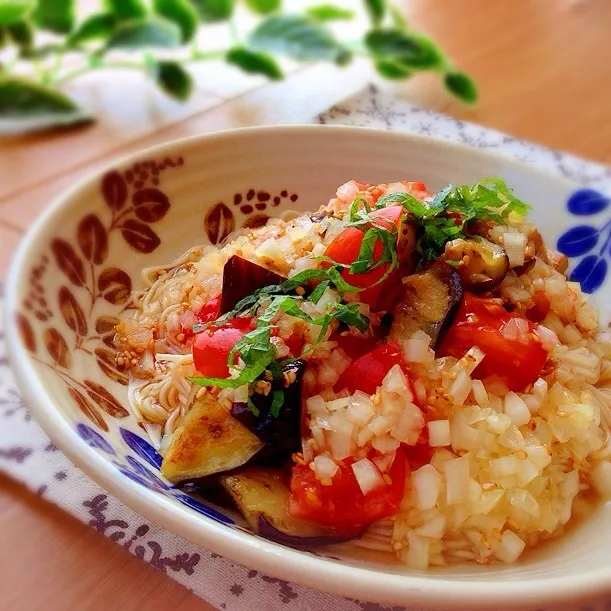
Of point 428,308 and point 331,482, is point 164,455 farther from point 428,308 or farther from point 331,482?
point 428,308

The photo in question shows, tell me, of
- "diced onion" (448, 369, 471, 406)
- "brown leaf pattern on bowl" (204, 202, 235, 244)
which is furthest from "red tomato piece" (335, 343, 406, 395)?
"brown leaf pattern on bowl" (204, 202, 235, 244)

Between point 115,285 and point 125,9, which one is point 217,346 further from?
point 125,9

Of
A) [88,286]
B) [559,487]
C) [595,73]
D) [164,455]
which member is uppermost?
[88,286]

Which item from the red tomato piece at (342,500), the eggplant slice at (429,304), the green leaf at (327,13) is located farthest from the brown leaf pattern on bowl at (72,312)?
the green leaf at (327,13)

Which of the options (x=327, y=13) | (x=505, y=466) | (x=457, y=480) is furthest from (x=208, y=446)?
(x=327, y=13)

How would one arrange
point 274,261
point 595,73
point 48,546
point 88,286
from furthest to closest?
point 595,73 < point 88,286 < point 274,261 < point 48,546

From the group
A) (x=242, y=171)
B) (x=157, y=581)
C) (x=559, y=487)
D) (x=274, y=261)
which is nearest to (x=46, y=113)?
(x=242, y=171)

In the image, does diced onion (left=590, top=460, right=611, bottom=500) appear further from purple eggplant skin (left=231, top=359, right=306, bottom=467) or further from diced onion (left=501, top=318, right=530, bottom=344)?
purple eggplant skin (left=231, top=359, right=306, bottom=467)

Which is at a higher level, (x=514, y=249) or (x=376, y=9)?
(x=514, y=249)
